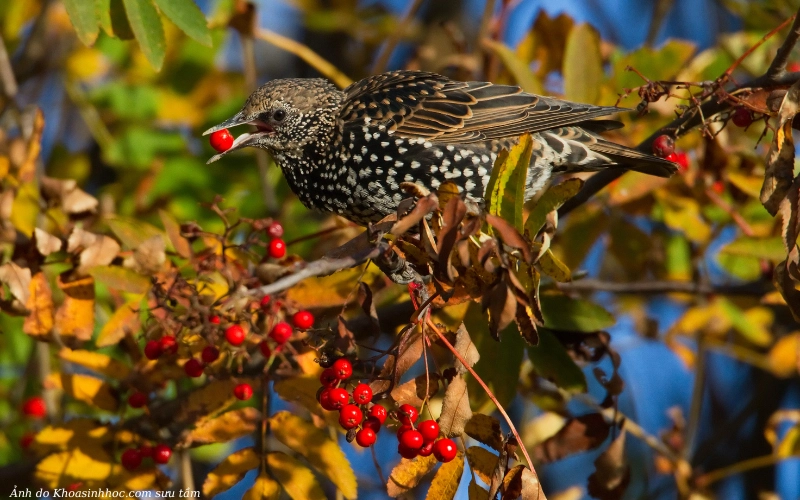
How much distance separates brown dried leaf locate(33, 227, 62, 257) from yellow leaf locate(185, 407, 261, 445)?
75 cm

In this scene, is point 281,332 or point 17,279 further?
A: point 17,279

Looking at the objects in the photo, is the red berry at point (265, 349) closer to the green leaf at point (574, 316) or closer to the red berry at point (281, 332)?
the red berry at point (281, 332)

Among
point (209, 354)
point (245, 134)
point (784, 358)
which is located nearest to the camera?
point (209, 354)

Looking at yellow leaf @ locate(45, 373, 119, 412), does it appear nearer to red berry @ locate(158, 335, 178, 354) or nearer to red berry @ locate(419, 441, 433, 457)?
red berry @ locate(158, 335, 178, 354)

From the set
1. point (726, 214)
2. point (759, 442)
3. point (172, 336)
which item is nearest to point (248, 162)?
point (172, 336)

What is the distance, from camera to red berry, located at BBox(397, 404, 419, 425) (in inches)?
99.0

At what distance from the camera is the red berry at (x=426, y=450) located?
8.20 feet

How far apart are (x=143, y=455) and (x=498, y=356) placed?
4.09ft

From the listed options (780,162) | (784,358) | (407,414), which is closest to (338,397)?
(407,414)

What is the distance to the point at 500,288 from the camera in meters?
2.13

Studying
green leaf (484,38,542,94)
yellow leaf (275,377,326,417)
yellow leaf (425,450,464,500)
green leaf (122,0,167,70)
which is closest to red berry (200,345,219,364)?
yellow leaf (275,377,326,417)

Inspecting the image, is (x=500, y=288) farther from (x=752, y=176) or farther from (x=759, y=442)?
(x=759, y=442)

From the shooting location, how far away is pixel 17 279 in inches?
115

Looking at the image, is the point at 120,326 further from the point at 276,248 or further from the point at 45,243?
the point at 276,248
